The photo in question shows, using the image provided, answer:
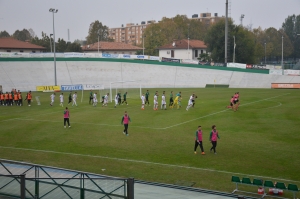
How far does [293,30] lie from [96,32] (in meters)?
70.4

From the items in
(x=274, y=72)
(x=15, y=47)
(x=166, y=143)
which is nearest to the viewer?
(x=166, y=143)

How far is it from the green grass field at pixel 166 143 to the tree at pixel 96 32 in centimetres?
10832

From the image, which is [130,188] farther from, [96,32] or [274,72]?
[96,32]

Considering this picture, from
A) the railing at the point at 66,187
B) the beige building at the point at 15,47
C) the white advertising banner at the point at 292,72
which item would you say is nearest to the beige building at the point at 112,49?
the beige building at the point at 15,47

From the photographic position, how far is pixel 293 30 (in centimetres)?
13838

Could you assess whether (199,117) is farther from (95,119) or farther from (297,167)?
(297,167)

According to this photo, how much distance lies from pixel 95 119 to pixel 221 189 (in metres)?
19.8

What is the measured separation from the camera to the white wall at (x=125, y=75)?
2761 inches

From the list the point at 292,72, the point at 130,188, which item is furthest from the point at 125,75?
the point at 130,188

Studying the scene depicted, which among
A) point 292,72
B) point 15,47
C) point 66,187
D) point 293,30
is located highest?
point 293,30

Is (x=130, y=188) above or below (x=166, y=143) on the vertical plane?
above

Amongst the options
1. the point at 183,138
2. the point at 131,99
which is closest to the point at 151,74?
the point at 131,99

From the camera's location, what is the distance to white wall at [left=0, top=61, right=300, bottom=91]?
2761 inches

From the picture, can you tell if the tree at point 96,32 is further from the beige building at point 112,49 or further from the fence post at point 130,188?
the fence post at point 130,188
